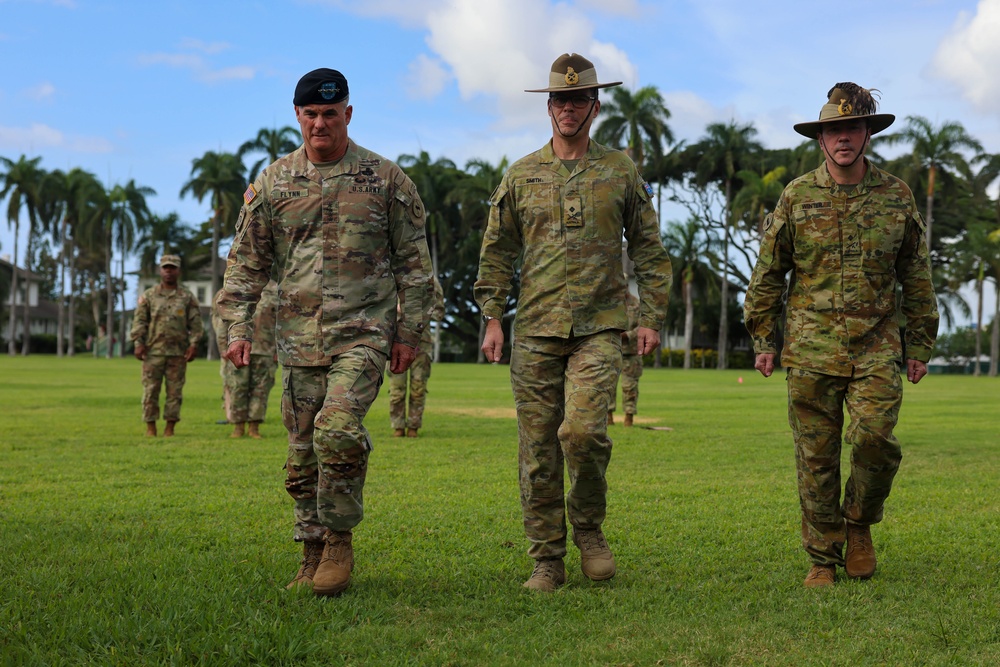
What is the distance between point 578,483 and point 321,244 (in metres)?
1.84

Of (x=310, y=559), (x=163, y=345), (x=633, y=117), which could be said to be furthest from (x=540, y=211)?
→ (x=633, y=117)

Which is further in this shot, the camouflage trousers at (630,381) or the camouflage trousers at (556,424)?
the camouflage trousers at (630,381)

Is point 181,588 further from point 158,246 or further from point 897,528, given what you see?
point 158,246

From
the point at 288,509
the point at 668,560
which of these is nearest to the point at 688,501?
the point at 668,560

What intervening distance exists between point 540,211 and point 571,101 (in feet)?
2.02

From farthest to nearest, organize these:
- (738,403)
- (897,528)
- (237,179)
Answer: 1. (237,179)
2. (738,403)
3. (897,528)

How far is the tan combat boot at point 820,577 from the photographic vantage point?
5.58 meters

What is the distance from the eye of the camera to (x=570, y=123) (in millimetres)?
5734

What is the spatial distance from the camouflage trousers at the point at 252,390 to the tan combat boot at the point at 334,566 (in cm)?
919

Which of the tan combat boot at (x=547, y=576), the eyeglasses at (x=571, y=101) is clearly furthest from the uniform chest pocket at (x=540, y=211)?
the tan combat boot at (x=547, y=576)

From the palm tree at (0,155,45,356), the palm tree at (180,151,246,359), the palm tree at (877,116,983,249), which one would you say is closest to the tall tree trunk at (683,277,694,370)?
the palm tree at (877,116,983,249)

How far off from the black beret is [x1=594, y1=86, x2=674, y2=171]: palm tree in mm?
62808

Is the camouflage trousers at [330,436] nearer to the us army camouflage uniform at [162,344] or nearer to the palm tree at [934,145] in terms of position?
the us army camouflage uniform at [162,344]

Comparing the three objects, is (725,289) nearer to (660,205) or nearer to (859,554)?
(660,205)
